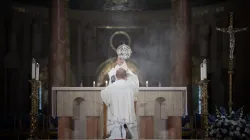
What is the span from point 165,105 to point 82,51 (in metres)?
7.90

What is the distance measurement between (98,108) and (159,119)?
149 cm

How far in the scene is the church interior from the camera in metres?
11.6

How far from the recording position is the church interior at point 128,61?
1159 cm

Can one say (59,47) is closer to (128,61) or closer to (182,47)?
(182,47)

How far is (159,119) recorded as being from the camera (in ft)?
38.2

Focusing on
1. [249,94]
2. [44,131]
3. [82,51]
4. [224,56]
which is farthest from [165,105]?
[82,51]

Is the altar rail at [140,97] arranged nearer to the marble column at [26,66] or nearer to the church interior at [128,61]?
the church interior at [128,61]

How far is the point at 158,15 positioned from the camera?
18984 mm

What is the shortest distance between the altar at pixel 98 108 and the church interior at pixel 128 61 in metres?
0.02

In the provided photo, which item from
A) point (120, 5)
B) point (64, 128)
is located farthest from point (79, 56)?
point (64, 128)

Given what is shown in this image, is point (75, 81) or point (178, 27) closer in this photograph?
point (178, 27)

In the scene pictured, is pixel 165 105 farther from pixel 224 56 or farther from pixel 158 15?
pixel 158 15

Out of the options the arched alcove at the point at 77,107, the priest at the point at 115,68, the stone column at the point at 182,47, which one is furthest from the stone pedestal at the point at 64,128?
the stone column at the point at 182,47

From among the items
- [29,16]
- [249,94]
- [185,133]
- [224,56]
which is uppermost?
[29,16]
